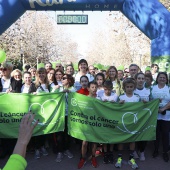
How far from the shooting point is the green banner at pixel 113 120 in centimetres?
491

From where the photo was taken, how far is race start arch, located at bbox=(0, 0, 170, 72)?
353 inches

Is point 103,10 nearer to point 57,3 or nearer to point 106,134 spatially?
point 57,3

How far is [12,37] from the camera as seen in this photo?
31.2 m

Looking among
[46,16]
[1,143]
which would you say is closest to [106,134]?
[1,143]

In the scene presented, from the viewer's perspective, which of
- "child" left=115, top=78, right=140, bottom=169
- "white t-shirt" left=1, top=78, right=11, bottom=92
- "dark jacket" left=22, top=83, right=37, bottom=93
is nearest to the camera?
"child" left=115, top=78, right=140, bottom=169

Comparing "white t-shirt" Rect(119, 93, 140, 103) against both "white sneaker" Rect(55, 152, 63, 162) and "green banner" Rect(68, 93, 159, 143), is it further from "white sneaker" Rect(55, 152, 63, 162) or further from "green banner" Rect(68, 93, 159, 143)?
"white sneaker" Rect(55, 152, 63, 162)

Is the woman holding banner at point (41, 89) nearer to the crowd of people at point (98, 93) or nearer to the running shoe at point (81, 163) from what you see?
the crowd of people at point (98, 93)

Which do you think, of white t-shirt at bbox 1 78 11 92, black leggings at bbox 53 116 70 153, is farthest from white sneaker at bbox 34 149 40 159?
white t-shirt at bbox 1 78 11 92

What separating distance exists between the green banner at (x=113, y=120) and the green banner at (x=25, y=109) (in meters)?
0.47

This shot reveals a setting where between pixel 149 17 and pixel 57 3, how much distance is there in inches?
139

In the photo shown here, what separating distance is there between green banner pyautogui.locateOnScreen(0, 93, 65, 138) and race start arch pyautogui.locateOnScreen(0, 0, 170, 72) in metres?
4.92

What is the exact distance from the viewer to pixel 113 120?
4.93m

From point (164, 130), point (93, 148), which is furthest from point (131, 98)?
point (93, 148)

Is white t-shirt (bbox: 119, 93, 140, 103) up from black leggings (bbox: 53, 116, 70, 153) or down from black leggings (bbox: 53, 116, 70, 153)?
up
